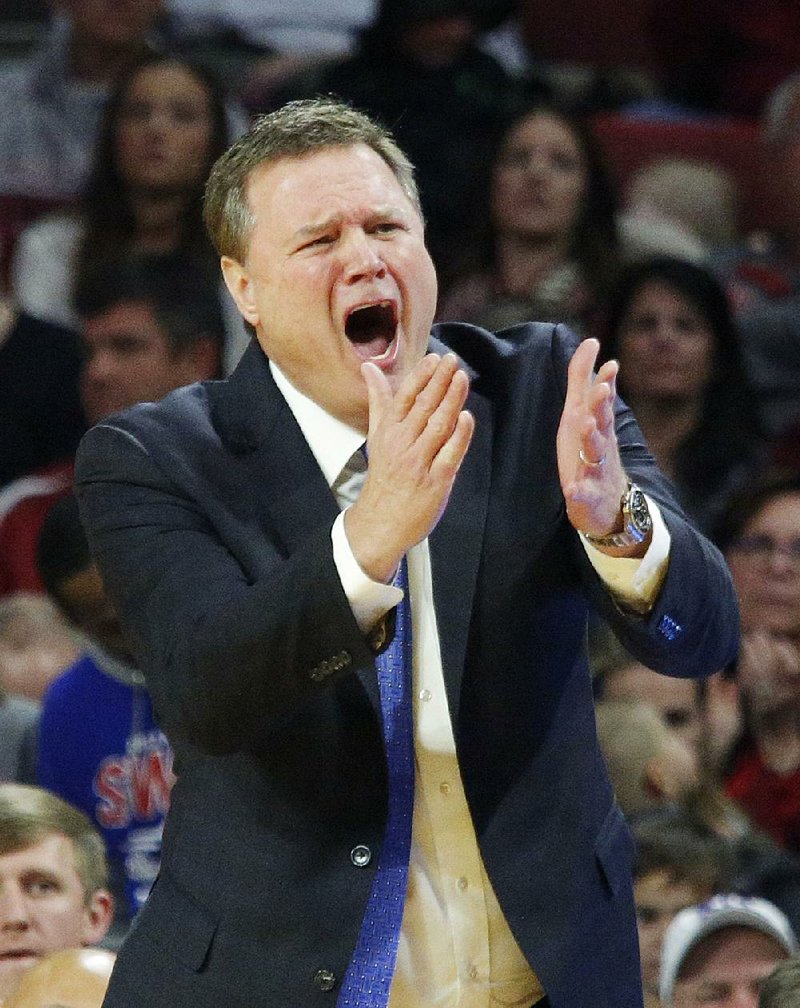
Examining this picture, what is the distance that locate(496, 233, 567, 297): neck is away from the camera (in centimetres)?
502

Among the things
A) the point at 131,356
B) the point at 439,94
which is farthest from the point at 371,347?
the point at 439,94

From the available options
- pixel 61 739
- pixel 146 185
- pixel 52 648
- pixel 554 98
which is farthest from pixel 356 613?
pixel 554 98

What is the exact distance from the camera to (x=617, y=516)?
5.49ft

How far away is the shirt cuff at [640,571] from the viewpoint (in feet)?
5.53

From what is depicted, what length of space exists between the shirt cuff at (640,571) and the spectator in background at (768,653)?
237 cm

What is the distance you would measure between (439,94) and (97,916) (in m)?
3.07

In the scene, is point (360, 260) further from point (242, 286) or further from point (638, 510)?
point (638, 510)

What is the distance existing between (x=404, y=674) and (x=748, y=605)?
2.68 m

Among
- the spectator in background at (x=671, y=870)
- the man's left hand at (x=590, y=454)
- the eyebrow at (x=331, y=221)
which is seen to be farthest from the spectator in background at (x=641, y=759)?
the man's left hand at (x=590, y=454)

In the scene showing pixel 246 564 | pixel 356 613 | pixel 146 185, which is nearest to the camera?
pixel 356 613

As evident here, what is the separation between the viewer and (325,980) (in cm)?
175

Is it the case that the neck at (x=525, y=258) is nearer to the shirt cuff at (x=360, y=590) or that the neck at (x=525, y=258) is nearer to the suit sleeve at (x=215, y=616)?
the suit sleeve at (x=215, y=616)

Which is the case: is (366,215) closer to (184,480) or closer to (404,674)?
(184,480)

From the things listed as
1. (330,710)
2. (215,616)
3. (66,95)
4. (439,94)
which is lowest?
(66,95)
